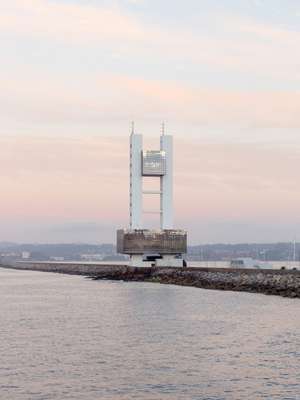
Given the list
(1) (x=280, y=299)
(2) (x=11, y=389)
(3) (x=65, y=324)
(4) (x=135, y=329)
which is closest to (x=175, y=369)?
(2) (x=11, y=389)

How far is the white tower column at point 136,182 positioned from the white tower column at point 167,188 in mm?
3960

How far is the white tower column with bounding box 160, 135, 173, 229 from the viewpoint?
407 ft

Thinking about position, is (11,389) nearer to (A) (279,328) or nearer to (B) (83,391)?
(B) (83,391)

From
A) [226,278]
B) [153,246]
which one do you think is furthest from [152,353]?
[153,246]

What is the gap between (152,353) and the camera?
3027 cm

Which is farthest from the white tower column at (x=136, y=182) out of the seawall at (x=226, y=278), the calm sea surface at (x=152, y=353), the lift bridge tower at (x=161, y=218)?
the calm sea surface at (x=152, y=353)

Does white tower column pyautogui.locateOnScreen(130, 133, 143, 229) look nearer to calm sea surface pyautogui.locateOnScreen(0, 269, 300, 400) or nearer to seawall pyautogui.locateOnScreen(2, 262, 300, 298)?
seawall pyautogui.locateOnScreen(2, 262, 300, 298)

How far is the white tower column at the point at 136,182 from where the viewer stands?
4807 inches

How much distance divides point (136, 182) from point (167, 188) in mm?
5572

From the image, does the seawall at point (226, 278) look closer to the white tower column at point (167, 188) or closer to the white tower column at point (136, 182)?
the white tower column at point (136, 182)

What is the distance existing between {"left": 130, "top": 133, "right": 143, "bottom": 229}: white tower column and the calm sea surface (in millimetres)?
68953

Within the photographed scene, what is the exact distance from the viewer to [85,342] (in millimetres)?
33812

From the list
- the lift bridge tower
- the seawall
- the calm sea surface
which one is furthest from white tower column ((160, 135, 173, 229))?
the calm sea surface

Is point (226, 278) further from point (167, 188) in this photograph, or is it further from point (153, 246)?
point (167, 188)
